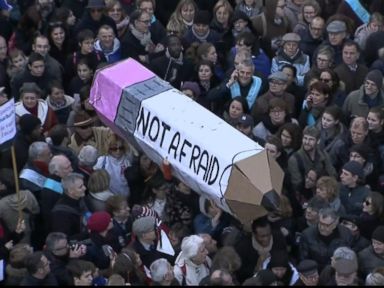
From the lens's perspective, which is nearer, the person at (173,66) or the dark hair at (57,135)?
the dark hair at (57,135)

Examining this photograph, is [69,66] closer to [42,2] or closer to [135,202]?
[42,2]

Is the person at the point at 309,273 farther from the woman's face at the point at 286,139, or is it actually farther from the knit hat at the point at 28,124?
the knit hat at the point at 28,124

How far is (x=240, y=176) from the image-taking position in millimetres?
14023

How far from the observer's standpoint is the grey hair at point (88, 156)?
15.0 meters

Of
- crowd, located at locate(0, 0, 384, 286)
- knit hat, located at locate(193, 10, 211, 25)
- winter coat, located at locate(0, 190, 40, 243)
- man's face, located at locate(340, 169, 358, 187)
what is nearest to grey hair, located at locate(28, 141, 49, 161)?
crowd, located at locate(0, 0, 384, 286)

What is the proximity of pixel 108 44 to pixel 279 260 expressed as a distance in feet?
13.8

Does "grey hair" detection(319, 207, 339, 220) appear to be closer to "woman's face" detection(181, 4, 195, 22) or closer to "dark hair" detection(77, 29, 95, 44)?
"dark hair" detection(77, 29, 95, 44)

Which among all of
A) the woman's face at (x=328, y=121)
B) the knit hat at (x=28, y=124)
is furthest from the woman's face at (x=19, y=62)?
the woman's face at (x=328, y=121)

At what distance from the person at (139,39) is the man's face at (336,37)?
5.84ft

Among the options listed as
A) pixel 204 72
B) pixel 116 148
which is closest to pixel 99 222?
pixel 116 148

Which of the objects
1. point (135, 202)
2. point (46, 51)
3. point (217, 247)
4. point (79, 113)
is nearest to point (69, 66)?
point (46, 51)

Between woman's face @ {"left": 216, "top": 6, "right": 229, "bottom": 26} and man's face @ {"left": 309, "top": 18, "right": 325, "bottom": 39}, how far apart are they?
96 centimetres

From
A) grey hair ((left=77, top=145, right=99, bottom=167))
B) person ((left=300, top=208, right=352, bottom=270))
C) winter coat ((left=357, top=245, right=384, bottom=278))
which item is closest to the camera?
winter coat ((left=357, top=245, right=384, bottom=278))

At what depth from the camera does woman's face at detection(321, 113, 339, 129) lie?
15586 millimetres
